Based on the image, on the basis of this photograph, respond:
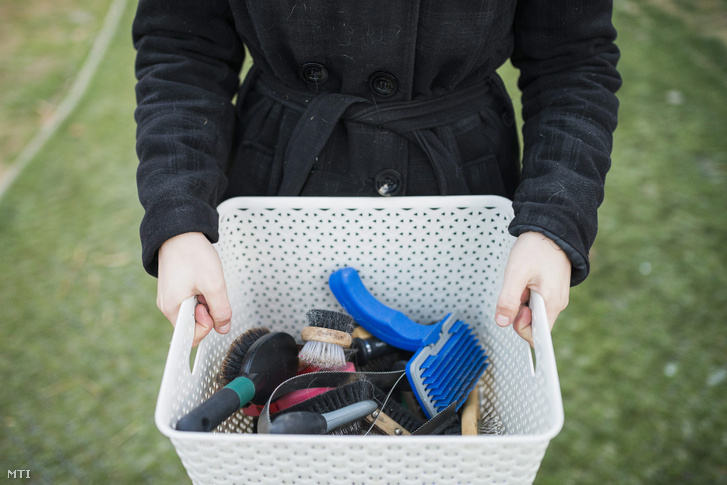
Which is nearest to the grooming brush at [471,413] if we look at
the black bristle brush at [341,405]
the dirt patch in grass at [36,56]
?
the black bristle brush at [341,405]

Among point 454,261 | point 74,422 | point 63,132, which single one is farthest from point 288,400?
point 63,132

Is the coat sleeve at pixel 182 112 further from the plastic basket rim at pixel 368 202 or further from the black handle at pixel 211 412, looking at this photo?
the black handle at pixel 211 412

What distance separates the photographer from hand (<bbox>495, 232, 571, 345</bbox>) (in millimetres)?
588

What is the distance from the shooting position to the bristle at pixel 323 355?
0.70 m

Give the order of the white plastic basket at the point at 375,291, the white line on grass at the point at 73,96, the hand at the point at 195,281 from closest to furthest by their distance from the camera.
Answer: the white plastic basket at the point at 375,291
the hand at the point at 195,281
the white line on grass at the point at 73,96

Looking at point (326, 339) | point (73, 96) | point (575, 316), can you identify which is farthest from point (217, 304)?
point (73, 96)

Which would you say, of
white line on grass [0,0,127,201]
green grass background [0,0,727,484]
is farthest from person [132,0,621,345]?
white line on grass [0,0,127,201]

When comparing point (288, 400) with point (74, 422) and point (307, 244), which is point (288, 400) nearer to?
point (307, 244)

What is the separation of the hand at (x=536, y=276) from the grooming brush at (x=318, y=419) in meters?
0.17

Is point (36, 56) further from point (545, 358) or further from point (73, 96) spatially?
point (545, 358)

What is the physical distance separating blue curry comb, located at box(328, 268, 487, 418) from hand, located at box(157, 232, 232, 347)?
20 centimetres

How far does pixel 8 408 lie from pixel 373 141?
50.8 inches

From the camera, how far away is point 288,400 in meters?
0.67

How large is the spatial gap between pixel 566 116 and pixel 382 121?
0.23m
